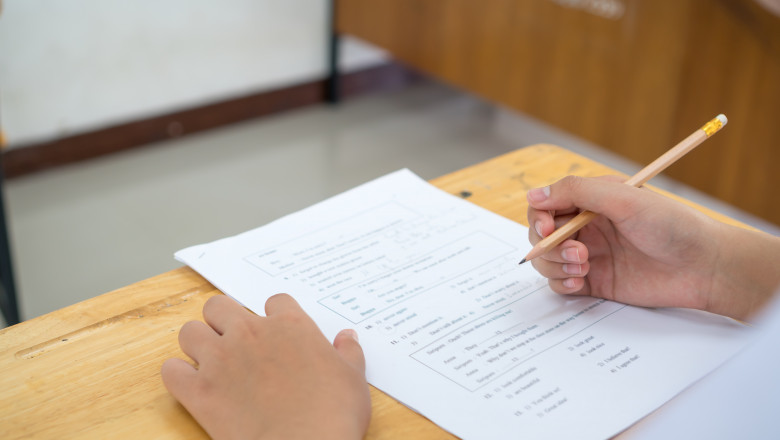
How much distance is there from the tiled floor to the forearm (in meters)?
1.32

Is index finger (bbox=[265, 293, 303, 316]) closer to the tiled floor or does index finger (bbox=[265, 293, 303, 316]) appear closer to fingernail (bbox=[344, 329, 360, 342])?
fingernail (bbox=[344, 329, 360, 342])

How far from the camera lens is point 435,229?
0.80 m

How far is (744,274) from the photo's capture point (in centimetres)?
A: 68

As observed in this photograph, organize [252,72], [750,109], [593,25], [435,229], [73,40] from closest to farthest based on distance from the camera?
[435,229]
[750,109]
[593,25]
[73,40]
[252,72]

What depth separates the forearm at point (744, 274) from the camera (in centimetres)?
68

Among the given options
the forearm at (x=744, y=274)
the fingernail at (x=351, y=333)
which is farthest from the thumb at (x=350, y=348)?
the forearm at (x=744, y=274)

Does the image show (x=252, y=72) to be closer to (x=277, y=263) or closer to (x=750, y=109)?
(x=750, y=109)

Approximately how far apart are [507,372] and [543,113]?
179cm

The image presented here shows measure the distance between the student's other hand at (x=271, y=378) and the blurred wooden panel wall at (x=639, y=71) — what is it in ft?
4.91

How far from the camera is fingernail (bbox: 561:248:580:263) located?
676 mm

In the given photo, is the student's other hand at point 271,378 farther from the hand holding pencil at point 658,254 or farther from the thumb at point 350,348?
the hand holding pencil at point 658,254

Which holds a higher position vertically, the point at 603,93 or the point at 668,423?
the point at 668,423

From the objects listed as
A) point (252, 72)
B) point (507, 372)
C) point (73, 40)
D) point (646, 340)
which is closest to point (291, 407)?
point (507, 372)

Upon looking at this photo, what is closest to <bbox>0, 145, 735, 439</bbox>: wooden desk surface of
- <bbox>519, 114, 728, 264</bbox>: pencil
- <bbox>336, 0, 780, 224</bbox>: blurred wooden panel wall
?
<bbox>519, 114, 728, 264</bbox>: pencil
